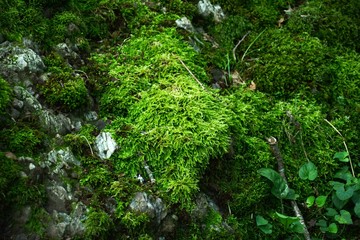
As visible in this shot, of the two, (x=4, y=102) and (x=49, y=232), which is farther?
(x=4, y=102)

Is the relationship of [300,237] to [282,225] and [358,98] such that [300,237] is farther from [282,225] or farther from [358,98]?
[358,98]

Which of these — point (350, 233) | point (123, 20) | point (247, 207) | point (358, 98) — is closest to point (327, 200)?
point (350, 233)

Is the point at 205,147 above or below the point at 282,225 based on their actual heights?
above

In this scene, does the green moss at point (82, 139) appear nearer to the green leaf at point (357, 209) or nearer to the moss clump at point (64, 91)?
the moss clump at point (64, 91)

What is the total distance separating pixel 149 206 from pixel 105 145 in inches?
27.1

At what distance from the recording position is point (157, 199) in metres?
3.06

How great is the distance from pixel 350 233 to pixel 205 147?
1.66m

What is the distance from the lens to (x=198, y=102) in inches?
141

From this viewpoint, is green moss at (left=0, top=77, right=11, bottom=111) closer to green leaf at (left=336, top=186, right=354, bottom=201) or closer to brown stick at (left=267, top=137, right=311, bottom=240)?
brown stick at (left=267, top=137, right=311, bottom=240)

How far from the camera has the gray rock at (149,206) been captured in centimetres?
298

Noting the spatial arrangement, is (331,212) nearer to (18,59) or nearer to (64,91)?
(64,91)

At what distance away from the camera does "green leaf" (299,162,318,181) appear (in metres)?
3.57

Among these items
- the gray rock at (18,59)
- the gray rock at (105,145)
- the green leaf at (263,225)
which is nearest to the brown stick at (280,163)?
the green leaf at (263,225)

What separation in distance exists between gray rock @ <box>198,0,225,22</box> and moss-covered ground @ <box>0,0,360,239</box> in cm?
8
